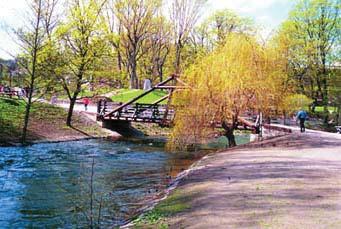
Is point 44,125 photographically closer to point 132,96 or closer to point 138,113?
point 138,113

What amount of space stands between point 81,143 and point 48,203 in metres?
20.2

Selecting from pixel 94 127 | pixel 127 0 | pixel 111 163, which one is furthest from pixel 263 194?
pixel 127 0

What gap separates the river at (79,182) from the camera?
1254 centimetres

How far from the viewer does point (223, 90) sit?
2648 centimetres

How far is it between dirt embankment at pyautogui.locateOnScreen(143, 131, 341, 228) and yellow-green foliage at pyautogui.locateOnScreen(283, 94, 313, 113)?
9371mm

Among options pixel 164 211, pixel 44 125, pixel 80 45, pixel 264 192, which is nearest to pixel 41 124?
pixel 44 125

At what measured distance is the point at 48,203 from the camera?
14.1 meters

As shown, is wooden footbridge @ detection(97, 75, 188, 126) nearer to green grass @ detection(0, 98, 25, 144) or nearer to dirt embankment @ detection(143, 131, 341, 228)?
green grass @ detection(0, 98, 25, 144)

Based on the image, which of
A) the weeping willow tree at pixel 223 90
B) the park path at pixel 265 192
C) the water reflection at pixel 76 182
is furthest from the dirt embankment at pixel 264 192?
the weeping willow tree at pixel 223 90

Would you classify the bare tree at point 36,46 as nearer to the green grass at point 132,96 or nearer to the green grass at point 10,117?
the green grass at point 10,117

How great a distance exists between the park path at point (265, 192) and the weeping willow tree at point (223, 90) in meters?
5.76

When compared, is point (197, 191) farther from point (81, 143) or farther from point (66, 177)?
point (81, 143)

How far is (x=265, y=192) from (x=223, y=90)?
14765 mm

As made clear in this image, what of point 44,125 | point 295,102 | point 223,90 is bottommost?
point 44,125
